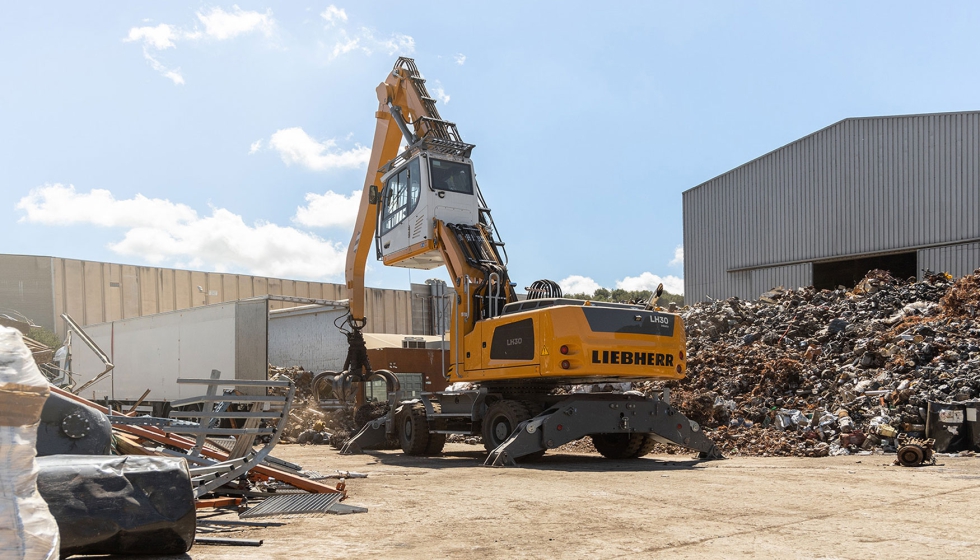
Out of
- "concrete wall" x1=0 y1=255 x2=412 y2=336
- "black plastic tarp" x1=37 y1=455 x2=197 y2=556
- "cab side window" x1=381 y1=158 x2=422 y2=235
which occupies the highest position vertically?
"cab side window" x1=381 y1=158 x2=422 y2=235

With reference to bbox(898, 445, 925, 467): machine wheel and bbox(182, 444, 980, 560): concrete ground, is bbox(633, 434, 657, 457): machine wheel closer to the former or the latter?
bbox(182, 444, 980, 560): concrete ground

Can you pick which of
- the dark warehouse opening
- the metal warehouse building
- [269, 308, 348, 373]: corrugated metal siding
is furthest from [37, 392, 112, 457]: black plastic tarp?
the dark warehouse opening

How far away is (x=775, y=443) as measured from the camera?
13133 mm

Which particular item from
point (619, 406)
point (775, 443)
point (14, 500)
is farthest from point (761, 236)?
point (14, 500)

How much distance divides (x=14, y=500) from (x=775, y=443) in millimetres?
12301

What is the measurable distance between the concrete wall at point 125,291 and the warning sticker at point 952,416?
34.1m

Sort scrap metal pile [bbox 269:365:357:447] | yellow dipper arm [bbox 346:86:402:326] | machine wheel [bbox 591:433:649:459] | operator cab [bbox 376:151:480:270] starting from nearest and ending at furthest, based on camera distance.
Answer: machine wheel [bbox 591:433:649:459]
operator cab [bbox 376:151:480:270]
yellow dipper arm [bbox 346:86:402:326]
scrap metal pile [bbox 269:365:357:447]

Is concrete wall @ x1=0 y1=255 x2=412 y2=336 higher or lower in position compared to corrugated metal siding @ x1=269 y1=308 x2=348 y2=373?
higher

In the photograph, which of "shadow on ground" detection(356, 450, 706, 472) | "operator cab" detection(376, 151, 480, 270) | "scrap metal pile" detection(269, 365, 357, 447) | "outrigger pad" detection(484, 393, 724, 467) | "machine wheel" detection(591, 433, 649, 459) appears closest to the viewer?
"shadow on ground" detection(356, 450, 706, 472)

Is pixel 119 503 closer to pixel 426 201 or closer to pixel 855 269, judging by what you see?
pixel 426 201

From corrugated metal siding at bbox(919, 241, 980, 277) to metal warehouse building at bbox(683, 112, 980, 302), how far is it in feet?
0.09

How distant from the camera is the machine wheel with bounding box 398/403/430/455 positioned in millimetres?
13602

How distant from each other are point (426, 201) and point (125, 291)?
3594cm

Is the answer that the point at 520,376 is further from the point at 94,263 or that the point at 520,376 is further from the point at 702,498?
the point at 94,263
